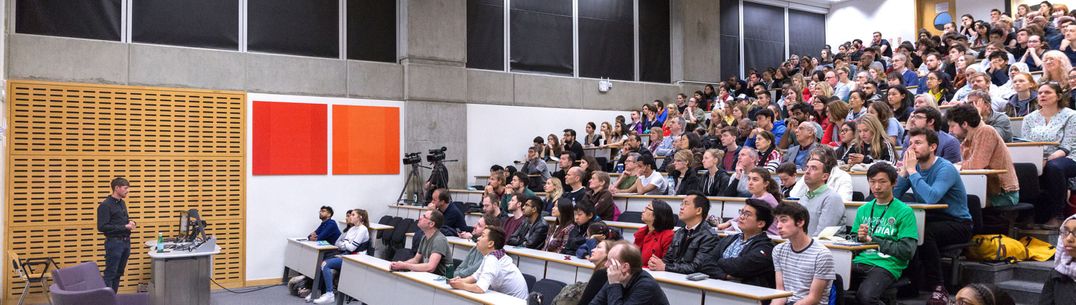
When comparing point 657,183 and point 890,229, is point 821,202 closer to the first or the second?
point 890,229

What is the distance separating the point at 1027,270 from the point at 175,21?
879 centimetres

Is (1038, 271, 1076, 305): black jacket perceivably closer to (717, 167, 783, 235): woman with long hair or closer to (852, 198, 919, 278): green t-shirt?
(852, 198, 919, 278): green t-shirt

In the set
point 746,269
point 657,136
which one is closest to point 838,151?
point 746,269

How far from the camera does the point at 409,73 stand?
10.3m

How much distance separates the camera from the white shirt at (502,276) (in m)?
5.15

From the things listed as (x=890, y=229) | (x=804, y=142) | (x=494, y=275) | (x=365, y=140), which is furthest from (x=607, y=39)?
(x=890, y=229)

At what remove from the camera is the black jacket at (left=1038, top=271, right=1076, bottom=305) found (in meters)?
3.27

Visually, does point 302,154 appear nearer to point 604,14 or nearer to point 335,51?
point 335,51

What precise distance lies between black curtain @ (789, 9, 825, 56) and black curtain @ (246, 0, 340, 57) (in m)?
8.59

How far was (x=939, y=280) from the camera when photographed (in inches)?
176

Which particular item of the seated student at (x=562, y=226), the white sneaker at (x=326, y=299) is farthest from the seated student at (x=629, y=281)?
the white sneaker at (x=326, y=299)

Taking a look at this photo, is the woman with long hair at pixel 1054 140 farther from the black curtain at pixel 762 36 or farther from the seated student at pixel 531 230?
the black curtain at pixel 762 36

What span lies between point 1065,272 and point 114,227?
7.67 m

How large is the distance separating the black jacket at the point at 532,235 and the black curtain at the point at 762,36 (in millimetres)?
8291
